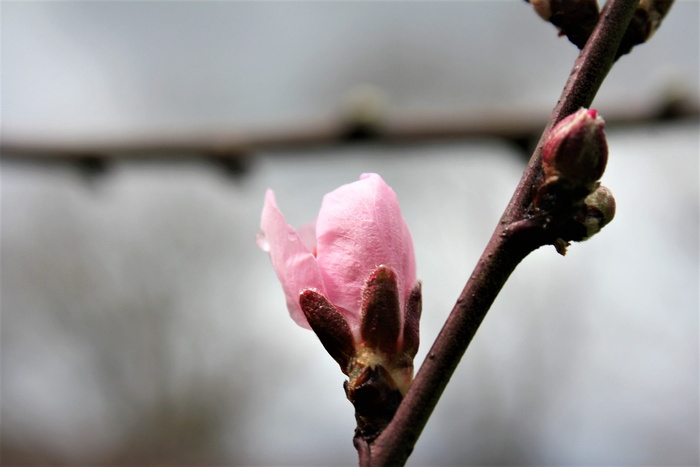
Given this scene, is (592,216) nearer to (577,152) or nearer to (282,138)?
(577,152)

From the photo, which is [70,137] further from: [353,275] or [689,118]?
[689,118]

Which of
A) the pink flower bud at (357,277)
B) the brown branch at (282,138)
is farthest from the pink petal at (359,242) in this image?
the brown branch at (282,138)

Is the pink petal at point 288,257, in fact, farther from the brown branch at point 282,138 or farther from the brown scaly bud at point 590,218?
the brown branch at point 282,138

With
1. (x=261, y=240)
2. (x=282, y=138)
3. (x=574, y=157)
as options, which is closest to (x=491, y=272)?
(x=574, y=157)

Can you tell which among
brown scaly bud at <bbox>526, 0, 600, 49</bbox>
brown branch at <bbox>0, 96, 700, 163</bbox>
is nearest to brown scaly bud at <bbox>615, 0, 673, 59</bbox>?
brown scaly bud at <bbox>526, 0, 600, 49</bbox>

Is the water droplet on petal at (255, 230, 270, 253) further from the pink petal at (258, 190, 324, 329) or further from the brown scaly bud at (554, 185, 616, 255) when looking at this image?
the brown scaly bud at (554, 185, 616, 255)

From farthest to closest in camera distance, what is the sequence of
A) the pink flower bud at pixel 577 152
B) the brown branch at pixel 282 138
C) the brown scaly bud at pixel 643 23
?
the brown branch at pixel 282 138 < the brown scaly bud at pixel 643 23 < the pink flower bud at pixel 577 152
